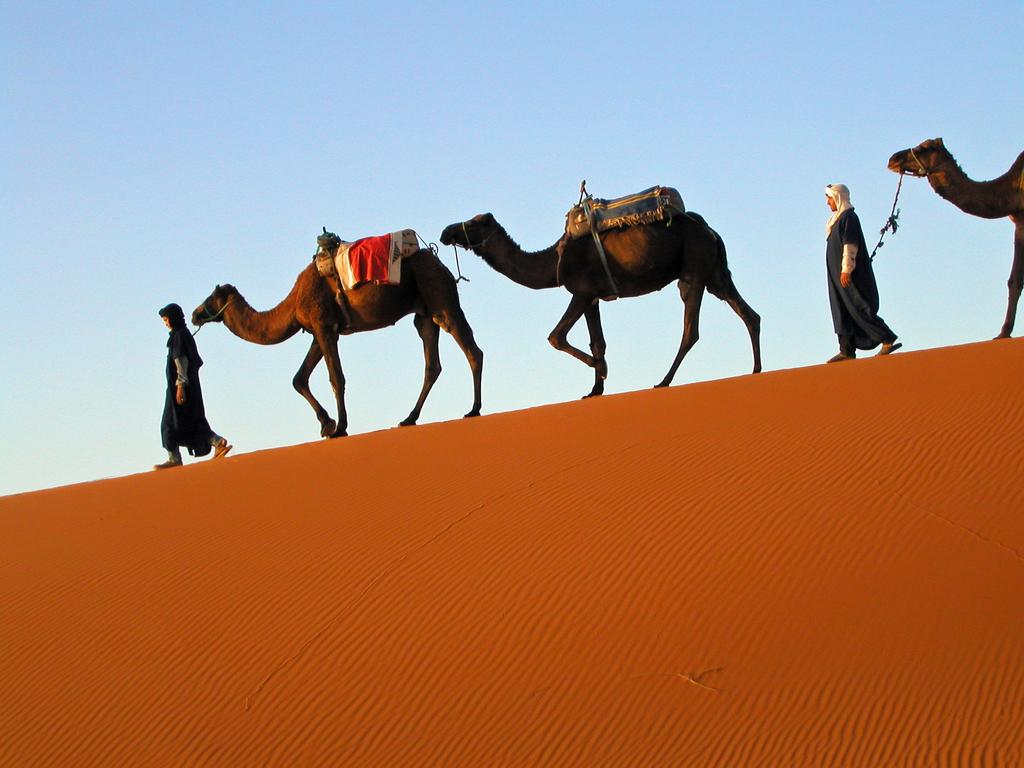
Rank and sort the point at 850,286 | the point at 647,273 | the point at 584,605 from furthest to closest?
the point at 647,273, the point at 850,286, the point at 584,605

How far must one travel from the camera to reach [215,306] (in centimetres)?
1551

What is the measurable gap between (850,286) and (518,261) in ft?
12.5

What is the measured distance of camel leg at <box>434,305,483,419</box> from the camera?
555 inches

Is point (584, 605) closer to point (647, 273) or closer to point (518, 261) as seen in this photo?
point (647, 273)

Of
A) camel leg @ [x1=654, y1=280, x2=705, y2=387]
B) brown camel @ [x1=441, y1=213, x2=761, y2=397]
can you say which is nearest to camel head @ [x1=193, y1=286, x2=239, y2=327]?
brown camel @ [x1=441, y1=213, x2=761, y2=397]

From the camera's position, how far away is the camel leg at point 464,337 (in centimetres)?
1409

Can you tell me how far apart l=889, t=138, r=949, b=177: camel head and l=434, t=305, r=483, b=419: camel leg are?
446 cm

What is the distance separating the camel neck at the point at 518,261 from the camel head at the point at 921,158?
359 centimetres

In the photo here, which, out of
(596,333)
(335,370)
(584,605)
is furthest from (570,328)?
(584,605)

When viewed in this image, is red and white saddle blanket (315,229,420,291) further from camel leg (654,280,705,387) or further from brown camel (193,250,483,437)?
camel leg (654,280,705,387)

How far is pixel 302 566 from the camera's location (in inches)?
329

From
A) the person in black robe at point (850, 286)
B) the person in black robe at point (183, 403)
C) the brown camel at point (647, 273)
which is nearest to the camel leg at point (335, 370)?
the person in black robe at point (183, 403)

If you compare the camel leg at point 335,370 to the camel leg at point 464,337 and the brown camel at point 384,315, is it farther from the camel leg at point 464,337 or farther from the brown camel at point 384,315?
the camel leg at point 464,337

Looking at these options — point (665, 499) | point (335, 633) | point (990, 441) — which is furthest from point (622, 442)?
point (335, 633)
